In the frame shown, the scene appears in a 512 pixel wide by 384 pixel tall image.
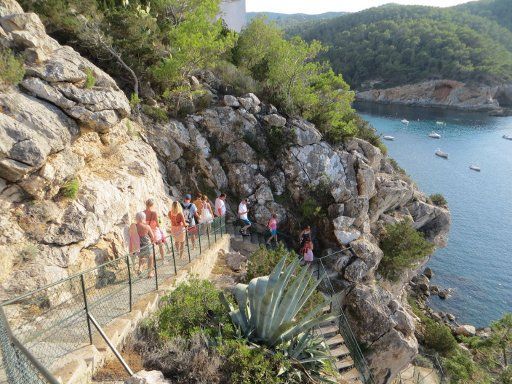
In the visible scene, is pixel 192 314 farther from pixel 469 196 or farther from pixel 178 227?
pixel 469 196

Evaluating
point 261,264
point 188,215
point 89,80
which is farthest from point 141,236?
point 89,80

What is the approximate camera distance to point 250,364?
582 centimetres

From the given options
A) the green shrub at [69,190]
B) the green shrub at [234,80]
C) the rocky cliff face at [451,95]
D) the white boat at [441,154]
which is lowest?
the white boat at [441,154]

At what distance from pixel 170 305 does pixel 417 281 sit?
80.1 feet

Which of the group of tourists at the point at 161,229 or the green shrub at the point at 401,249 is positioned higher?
the group of tourists at the point at 161,229

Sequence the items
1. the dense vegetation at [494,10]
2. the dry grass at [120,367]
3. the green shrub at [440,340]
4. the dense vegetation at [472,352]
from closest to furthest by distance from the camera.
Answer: the dry grass at [120,367] < the dense vegetation at [472,352] < the green shrub at [440,340] < the dense vegetation at [494,10]

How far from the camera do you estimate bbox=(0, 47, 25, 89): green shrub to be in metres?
8.94

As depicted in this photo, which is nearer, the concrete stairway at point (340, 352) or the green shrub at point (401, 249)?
the concrete stairway at point (340, 352)

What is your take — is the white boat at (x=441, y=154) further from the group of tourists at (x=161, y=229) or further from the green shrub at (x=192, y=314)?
the green shrub at (x=192, y=314)

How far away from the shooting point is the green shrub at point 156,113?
48.0 ft

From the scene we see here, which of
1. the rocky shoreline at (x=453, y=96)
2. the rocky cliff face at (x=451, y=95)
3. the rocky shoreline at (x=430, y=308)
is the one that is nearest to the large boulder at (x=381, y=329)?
the rocky shoreline at (x=430, y=308)

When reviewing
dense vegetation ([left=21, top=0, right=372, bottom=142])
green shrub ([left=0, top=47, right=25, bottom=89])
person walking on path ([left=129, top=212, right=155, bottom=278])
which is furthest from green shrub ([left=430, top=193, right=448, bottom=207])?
green shrub ([left=0, top=47, right=25, bottom=89])

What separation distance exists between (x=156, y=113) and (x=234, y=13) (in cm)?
1804

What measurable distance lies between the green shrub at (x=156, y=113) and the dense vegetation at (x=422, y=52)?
7090 centimetres
